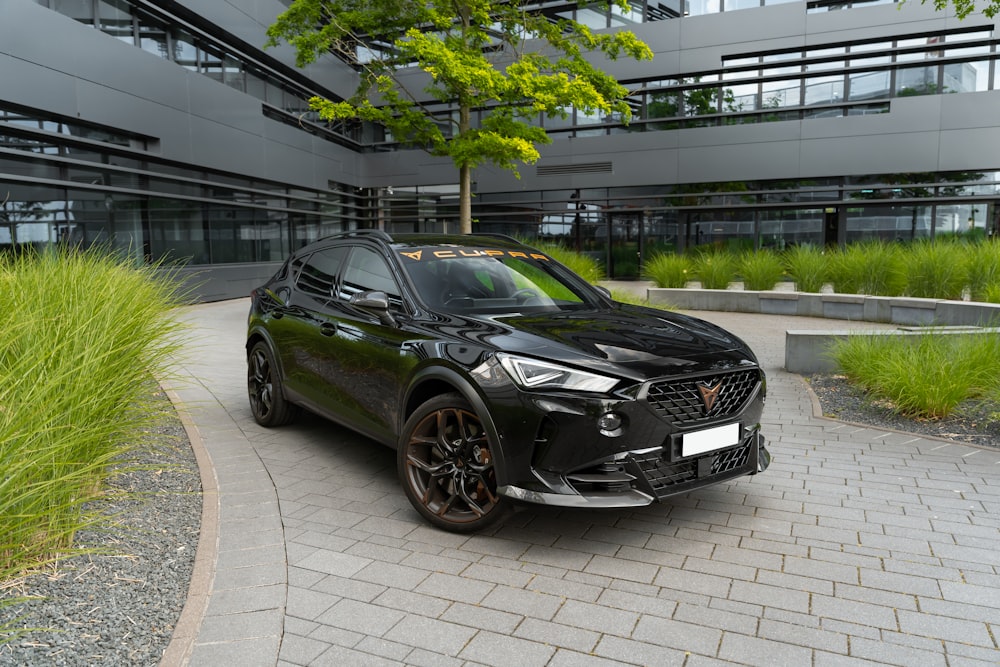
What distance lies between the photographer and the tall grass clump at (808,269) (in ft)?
48.9

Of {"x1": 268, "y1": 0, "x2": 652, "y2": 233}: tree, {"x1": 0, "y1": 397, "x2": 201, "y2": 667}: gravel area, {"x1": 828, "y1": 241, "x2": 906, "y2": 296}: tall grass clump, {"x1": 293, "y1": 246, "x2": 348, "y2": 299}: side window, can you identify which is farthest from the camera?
{"x1": 268, "y1": 0, "x2": 652, "y2": 233}: tree

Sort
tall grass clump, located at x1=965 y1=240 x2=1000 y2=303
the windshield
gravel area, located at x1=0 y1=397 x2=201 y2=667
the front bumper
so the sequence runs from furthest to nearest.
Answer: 1. tall grass clump, located at x1=965 y1=240 x2=1000 y2=303
2. the windshield
3. the front bumper
4. gravel area, located at x1=0 y1=397 x2=201 y2=667

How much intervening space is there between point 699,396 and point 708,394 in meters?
0.06

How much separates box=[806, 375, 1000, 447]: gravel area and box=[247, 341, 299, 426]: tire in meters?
5.07

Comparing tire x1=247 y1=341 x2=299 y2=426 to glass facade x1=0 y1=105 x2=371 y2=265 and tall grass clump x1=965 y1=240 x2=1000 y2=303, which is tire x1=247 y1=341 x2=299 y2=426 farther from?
tall grass clump x1=965 y1=240 x2=1000 y2=303

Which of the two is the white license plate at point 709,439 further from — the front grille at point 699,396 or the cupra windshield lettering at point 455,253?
the cupra windshield lettering at point 455,253

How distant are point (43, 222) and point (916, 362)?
15014mm

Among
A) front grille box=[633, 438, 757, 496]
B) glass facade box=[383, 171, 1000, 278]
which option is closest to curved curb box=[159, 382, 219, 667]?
front grille box=[633, 438, 757, 496]

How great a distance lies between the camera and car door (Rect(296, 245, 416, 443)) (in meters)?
4.59

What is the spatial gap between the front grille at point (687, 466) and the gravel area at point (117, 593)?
2.32 metres

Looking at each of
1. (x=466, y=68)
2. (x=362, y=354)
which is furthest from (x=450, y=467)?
(x=466, y=68)

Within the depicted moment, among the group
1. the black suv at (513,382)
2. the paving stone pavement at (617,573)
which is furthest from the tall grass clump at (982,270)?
the black suv at (513,382)

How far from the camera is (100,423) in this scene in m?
3.82

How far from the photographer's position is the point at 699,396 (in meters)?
3.90
